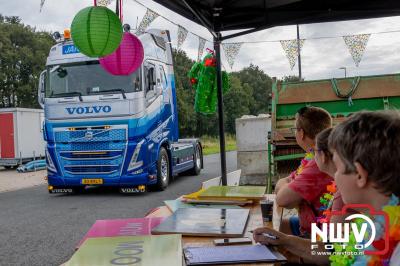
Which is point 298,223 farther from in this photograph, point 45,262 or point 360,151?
point 45,262

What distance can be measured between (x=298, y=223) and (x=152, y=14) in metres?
4.91

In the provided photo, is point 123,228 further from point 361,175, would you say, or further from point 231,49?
point 231,49

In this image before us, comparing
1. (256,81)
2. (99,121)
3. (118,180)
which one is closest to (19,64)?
(256,81)

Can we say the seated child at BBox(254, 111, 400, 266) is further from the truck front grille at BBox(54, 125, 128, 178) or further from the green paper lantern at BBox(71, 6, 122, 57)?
the truck front grille at BBox(54, 125, 128, 178)

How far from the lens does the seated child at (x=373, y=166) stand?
1.14m

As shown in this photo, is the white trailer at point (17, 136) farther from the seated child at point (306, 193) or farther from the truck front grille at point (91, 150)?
the seated child at point (306, 193)

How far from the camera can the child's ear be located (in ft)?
3.83

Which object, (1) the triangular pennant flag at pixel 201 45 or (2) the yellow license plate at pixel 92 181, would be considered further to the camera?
(2) the yellow license plate at pixel 92 181

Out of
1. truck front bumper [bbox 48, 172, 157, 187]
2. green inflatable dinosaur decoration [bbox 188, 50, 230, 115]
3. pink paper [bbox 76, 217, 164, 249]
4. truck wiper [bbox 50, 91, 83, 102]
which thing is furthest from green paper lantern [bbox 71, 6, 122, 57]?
truck front bumper [bbox 48, 172, 157, 187]

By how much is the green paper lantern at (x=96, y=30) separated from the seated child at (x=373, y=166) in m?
2.83

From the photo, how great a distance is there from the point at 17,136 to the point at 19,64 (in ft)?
85.4

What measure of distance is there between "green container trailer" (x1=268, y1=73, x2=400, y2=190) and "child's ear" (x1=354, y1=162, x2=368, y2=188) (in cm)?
476

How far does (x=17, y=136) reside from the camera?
57.2 ft

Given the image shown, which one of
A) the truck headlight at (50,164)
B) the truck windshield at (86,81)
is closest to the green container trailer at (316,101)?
the truck windshield at (86,81)
